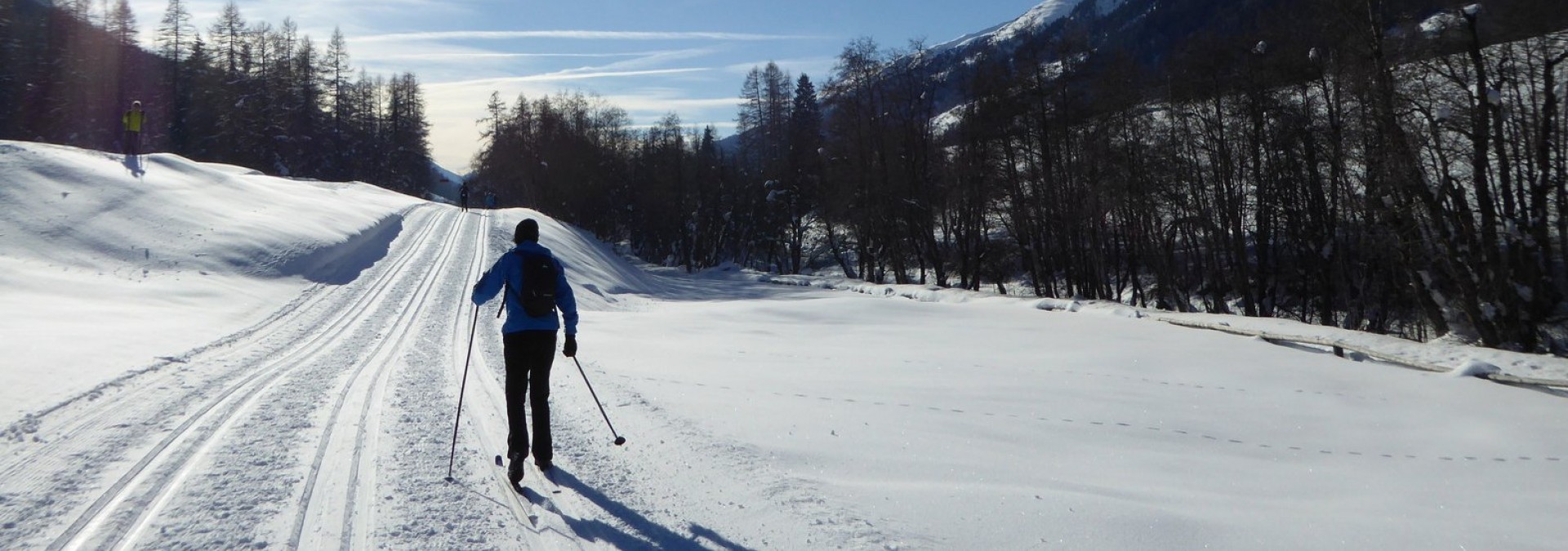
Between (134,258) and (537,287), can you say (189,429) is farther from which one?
(134,258)

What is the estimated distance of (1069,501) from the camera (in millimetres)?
5059

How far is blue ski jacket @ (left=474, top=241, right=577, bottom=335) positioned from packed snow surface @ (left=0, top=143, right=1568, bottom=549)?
3.39 feet

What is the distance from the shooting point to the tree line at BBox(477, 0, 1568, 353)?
56.5ft

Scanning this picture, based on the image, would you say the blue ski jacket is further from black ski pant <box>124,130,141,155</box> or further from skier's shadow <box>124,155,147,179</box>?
black ski pant <box>124,130,141,155</box>

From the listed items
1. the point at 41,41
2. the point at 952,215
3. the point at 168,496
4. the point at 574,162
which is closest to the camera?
the point at 168,496

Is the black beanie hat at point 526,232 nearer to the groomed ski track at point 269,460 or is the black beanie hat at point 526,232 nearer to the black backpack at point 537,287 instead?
the black backpack at point 537,287

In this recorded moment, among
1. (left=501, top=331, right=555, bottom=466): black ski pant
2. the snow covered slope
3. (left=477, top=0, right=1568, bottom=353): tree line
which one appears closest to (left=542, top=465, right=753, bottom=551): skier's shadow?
(left=501, top=331, right=555, bottom=466): black ski pant

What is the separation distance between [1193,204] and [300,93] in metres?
61.7

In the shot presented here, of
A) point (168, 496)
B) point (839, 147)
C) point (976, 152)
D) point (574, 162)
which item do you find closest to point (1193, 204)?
point (976, 152)

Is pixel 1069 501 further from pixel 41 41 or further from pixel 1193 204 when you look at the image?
pixel 41 41

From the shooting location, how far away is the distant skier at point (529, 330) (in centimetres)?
534

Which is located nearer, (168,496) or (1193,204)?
(168,496)

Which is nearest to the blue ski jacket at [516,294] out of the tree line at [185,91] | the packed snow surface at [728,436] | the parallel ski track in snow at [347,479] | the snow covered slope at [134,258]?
the packed snow surface at [728,436]

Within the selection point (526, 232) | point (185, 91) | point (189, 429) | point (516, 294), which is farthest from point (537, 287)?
point (185, 91)
